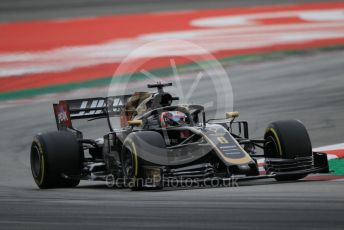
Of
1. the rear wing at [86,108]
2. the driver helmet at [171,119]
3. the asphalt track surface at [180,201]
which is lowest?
the asphalt track surface at [180,201]

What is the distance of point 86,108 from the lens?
16.4m

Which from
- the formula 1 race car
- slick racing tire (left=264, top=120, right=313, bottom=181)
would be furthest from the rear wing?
slick racing tire (left=264, top=120, right=313, bottom=181)

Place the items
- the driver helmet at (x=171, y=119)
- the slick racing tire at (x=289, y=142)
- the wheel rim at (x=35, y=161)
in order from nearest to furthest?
the slick racing tire at (x=289, y=142), the driver helmet at (x=171, y=119), the wheel rim at (x=35, y=161)

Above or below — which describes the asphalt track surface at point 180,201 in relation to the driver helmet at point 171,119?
below

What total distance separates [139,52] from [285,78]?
505 cm

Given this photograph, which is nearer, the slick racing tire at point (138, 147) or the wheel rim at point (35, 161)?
the slick racing tire at point (138, 147)

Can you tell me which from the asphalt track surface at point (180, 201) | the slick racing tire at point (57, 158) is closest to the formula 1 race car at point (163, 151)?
the slick racing tire at point (57, 158)

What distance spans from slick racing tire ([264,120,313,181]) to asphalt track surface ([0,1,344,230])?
0.42 m

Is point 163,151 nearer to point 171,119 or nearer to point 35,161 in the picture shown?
point 171,119

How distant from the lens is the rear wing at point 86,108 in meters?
16.2

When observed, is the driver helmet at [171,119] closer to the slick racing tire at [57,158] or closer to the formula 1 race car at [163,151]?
the formula 1 race car at [163,151]

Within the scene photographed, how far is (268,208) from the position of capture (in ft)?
34.5

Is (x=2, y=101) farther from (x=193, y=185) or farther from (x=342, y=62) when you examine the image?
(x=193, y=185)

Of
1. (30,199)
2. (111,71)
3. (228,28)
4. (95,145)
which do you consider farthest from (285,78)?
(30,199)
